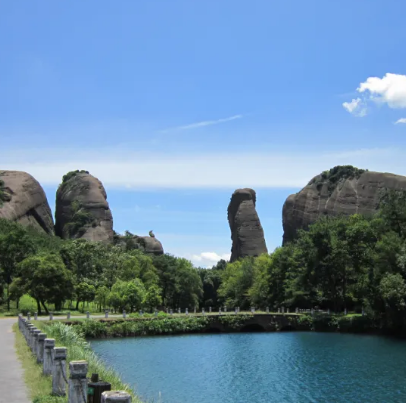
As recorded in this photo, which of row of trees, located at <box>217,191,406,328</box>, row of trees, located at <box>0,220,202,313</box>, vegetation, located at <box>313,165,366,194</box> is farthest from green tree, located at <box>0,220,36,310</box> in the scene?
vegetation, located at <box>313,165,366,194</box>

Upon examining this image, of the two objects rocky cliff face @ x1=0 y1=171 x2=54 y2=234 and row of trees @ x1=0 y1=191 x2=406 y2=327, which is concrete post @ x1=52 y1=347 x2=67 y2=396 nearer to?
row of trees @ x1=0 y1=191 x2=406 y2=327

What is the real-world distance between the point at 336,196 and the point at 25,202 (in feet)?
196

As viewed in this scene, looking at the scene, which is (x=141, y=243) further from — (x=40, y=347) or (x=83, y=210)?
(x=40, y=347)

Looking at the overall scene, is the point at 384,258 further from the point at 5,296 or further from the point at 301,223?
the point at 301,223

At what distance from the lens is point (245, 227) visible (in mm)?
115938

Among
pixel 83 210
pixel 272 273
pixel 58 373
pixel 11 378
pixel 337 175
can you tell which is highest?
pixel 337 175

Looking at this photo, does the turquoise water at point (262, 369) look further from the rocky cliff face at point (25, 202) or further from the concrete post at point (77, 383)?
the rocky cliff face at point (25, 202)

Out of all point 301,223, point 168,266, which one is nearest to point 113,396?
point 168,266

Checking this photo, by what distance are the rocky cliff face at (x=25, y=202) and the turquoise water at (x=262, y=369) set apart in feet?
209

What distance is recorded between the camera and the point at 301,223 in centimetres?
10094

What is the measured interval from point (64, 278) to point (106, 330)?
780 centimetres

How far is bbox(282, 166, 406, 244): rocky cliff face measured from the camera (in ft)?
303

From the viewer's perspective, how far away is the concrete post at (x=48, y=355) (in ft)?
44.0

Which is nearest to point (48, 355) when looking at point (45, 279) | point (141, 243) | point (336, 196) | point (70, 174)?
point (45, 279)
